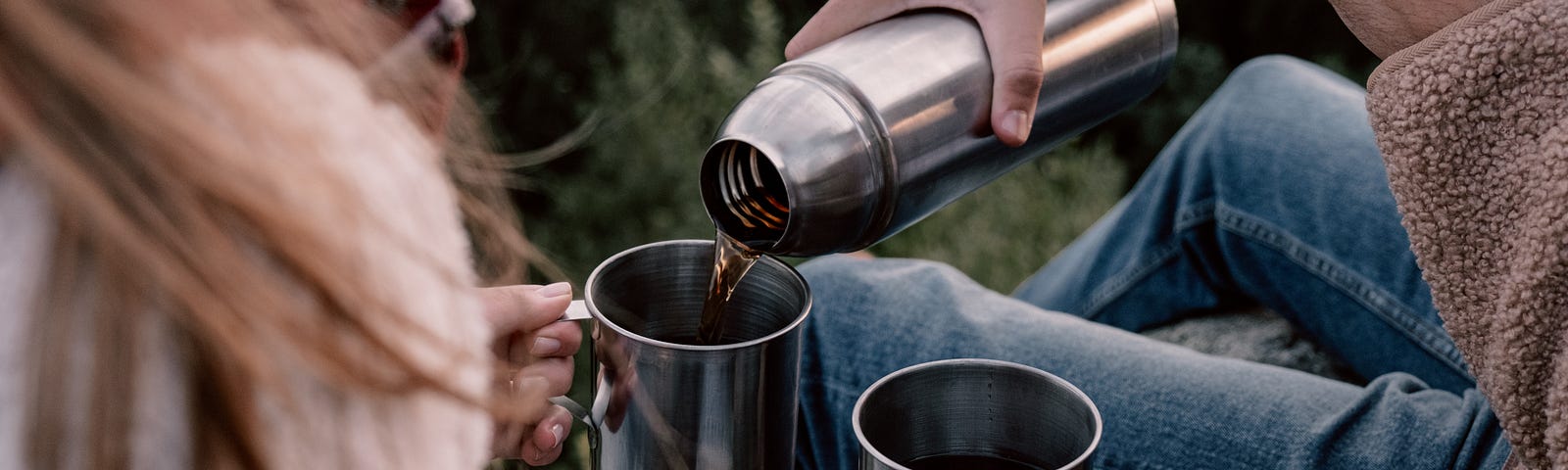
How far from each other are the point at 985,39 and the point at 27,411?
1.69 ft

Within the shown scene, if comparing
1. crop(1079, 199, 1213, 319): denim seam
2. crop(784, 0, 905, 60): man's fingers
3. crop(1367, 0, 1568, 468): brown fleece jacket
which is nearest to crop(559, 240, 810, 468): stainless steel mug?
crop(784, 0, 905, 60): man's fingers

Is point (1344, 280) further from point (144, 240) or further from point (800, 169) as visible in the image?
point (144, 240)

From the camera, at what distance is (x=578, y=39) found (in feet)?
6.22

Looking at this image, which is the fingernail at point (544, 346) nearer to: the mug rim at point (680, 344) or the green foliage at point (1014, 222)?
the mug rim at point (680, 344)

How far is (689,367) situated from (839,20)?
0.27 meters

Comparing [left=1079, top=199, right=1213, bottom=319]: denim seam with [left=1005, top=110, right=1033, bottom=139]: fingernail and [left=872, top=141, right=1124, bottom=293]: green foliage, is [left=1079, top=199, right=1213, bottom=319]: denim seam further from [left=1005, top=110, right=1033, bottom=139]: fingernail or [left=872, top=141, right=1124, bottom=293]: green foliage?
[left=872, top=141, right=1124, bottom=293]: green foliage

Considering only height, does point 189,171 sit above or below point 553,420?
above

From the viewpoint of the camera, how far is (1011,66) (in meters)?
0.74

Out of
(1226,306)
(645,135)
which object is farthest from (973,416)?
(645,135)

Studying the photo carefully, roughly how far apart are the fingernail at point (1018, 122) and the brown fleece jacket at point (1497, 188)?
18cm

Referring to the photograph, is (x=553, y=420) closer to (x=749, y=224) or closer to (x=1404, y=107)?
(x=749, y=224)

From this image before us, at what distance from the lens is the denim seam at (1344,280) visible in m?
0.92

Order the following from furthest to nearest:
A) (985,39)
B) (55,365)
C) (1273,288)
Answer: (1273,288) < (985,39) < (55,365)

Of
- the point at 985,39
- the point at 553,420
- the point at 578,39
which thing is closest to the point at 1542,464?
the point at 985,39
